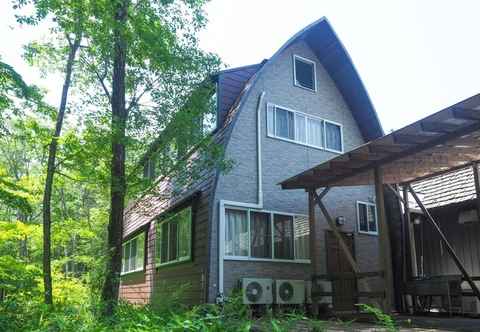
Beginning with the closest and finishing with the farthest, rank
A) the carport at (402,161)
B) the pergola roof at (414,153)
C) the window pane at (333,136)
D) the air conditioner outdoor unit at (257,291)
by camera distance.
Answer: the pergola roof at (414,153), the carport at (402,161), the air conditioner outdoor unit at (257,291), the window pane at (333,136)

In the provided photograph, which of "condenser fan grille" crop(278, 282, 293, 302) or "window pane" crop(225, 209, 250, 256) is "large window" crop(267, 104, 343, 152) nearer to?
"window pane" crop(225, 209, 250, 256)

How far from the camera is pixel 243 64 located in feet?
38.5

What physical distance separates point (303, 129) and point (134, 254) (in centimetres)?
813

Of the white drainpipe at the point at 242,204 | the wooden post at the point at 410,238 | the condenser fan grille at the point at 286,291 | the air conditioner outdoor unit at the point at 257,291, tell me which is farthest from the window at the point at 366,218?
the air conditioner outdoor unit at the point at 257,291

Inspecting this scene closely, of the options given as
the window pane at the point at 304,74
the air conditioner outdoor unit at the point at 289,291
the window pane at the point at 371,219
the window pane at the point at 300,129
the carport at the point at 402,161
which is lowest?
the air conditioner outdoor unit at the point at 289,291

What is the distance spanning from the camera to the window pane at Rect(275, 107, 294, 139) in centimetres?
1152

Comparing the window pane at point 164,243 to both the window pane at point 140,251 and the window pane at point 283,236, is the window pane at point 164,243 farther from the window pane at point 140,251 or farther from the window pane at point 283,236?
the window pane at point 283,236

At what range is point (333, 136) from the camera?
12.7 m

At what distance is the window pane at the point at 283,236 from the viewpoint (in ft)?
34.4

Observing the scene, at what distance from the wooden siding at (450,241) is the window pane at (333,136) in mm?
3043

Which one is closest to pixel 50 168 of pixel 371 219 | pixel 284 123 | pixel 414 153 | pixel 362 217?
pixel 284 123

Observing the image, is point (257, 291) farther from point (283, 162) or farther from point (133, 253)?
point (133, 253)

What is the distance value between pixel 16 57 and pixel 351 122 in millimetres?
9055

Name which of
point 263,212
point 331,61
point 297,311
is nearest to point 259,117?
point 263,212
